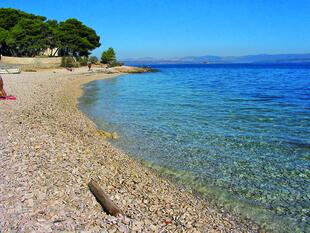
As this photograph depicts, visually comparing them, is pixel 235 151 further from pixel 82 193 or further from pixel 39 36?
pixel 39 36

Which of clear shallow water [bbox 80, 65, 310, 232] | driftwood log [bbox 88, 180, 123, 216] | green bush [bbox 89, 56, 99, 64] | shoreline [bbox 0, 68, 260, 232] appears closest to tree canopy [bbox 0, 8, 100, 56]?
green bush [bbox 89, 56, 99, 64]

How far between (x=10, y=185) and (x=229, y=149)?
711 cm

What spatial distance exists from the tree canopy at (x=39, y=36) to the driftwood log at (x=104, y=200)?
Answer: 6958cm

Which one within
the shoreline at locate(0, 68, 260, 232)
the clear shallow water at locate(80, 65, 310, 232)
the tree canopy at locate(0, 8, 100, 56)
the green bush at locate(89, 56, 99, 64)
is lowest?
the clear shallow water at locate(80, 65, 310, 232)

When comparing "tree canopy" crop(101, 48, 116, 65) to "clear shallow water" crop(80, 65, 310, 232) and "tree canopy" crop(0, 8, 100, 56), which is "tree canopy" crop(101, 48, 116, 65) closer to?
"tree canopy" crop(0, 8, 100, 56)

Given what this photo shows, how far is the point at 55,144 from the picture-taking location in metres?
9.77

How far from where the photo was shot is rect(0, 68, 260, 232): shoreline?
550 centimetres

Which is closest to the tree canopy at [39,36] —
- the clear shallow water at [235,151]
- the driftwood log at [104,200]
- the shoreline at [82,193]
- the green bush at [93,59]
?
Answer: the green bush at [93,59]

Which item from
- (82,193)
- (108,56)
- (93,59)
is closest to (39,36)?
(93,59)

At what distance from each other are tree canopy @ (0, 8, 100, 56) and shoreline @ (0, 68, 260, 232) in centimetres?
6572

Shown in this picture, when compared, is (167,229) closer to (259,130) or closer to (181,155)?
(181,155)

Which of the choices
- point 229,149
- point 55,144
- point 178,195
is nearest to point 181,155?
point 229,149

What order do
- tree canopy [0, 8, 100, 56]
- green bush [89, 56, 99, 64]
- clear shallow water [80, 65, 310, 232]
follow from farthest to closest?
green bush [89, 56, 99, 64]
tree canopy [0, 8, 100, 56]
clear shallow water [80, 65, 310, 232]

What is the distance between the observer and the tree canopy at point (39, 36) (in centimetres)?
6975
